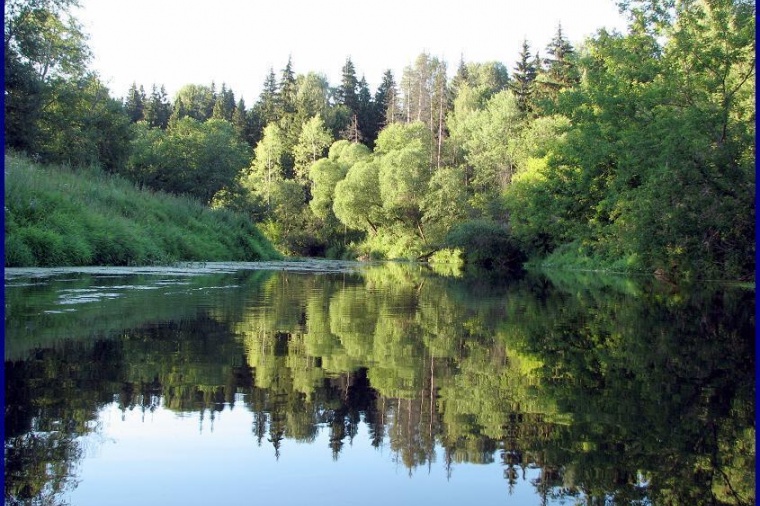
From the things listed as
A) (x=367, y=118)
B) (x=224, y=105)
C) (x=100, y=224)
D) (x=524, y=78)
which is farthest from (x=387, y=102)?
(x=100, y=224)

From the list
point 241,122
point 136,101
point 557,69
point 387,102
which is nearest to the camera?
point 557,69

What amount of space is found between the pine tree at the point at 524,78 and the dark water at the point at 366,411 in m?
56.9

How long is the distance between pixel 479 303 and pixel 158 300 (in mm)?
5522

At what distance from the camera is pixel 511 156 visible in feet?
192

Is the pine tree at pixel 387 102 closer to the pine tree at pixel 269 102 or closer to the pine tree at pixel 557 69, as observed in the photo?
the pine tree at pixel 269 102

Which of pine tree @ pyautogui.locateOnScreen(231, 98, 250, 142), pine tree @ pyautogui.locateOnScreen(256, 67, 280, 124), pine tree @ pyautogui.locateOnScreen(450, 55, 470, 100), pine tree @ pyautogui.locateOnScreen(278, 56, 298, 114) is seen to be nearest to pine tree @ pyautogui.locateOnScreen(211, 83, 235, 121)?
pine tree @ pyautogui.locateOnScreen(231, 98, 250, 142)

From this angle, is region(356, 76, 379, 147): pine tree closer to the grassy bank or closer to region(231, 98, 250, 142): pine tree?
region(231, 98, 250, 142): pine tree

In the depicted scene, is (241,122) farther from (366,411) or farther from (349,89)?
(366,411)

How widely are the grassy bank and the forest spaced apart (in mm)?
519

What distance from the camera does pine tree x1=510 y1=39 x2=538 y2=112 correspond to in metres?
63.9

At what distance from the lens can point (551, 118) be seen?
51.8 metres

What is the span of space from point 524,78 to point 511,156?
34.9 ft

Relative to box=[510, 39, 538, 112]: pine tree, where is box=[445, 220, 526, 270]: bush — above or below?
below

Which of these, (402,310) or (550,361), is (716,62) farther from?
(550,361)
